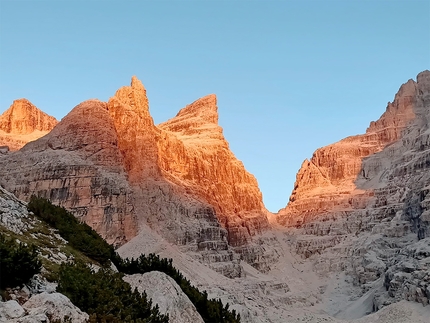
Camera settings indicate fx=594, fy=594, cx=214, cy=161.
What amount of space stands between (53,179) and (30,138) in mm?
52549

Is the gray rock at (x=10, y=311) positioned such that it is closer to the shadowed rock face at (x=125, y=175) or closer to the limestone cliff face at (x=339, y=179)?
the shadowed rock face at (x=125, y=175)

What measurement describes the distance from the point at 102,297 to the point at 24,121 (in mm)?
163798

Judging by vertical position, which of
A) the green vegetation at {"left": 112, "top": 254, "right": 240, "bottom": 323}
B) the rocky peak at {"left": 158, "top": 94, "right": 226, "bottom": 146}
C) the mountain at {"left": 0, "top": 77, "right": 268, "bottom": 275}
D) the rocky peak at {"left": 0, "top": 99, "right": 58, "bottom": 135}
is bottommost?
the green vegetation at {"left": 112, "top": 254, "right": 240, "bottom": 323}

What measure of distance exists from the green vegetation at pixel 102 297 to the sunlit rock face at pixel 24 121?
488 ft

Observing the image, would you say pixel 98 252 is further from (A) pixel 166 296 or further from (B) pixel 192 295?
(B) pixel 192 295

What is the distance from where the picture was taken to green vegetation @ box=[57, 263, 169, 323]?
21.1m

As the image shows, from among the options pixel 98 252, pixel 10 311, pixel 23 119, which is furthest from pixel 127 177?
pixel 10 311

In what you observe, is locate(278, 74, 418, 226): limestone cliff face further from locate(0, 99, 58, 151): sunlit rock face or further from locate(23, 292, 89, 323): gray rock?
locate(23, 292, 89, 323): gray rock

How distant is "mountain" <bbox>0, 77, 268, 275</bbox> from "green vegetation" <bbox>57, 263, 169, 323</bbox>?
88911 millimetres

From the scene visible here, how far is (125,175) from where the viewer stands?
422ft

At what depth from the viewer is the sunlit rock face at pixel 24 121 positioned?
172 metres

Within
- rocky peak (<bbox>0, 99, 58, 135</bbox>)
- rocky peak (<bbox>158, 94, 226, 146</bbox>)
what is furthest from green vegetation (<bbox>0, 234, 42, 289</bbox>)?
rocky peak (<bbox>0, 99, 58, 135</bbox>)

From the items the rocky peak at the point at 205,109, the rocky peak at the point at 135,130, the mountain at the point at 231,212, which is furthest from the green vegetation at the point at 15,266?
the rocky peak at the point at 205,109

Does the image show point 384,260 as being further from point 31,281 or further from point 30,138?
point 31,281
